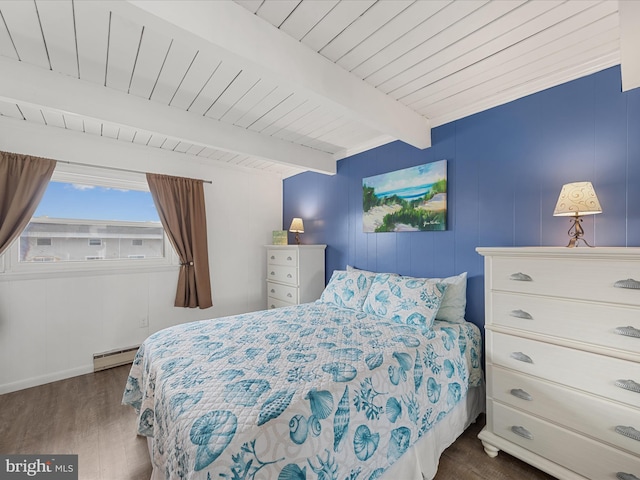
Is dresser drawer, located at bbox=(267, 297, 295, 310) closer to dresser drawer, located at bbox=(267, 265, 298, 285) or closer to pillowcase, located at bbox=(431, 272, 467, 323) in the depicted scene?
dresser drawer, located at bbox=(267, 265, 298, 285)

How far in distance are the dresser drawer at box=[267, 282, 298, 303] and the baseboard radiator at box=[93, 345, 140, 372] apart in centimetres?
158

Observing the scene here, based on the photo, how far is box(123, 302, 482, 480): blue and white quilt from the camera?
3.07 ft

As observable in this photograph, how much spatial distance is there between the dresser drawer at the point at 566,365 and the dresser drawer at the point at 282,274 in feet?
6.77

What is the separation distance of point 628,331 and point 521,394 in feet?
2.03

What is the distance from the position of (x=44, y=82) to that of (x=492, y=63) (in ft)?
8.91

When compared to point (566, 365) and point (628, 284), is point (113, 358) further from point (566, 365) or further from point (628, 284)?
point (628, 284)

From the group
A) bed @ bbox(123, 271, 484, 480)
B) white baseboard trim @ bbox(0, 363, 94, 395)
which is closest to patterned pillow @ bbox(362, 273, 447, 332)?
bed @ bbox(123, 271, 484, 480)

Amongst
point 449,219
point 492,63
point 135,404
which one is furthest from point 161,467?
point 492,63

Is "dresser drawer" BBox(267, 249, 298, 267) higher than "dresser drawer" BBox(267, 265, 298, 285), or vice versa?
"dresser drawer" BBox(267, 249, 298, 267)

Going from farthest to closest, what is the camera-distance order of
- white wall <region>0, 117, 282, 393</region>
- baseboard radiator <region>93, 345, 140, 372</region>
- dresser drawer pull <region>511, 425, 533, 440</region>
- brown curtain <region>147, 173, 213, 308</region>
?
1. brown curtain <region>147, 173, 213, 308</region>
2. baseboard radiator <region>93, 345, 140, 372</region>
3. white wall <region>0, 117, 282, 393</region>
4. dresser drawer pull <region>511, 425, 533, 440</region>

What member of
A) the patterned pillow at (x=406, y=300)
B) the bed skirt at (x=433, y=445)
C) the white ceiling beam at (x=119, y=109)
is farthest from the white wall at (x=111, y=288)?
the patterned pillow at (x=406, y=300)

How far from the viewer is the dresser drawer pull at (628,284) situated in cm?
121

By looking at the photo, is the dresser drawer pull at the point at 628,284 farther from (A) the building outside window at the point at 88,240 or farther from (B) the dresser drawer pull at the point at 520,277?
(A) the building outside window at the point at 88,240

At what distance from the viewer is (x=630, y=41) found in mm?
1139
